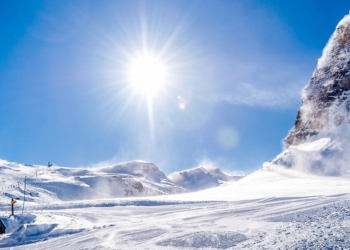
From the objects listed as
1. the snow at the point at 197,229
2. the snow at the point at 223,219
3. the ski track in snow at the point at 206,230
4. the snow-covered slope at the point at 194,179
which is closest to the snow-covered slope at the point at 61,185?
the snow at the point at 223,219

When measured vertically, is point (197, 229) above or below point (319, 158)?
below

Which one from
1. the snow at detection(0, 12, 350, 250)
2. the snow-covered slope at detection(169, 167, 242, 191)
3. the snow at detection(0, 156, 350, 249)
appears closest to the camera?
the snow at detection(0, 156, 350, 249)

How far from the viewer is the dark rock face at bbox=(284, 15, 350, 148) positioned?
5222 centimetres

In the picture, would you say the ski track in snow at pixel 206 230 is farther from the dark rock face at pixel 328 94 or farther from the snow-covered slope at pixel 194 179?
the snow-covered slope at pixel 194 179

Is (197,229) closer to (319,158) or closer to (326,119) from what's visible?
(319,158)

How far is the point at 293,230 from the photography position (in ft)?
38.9

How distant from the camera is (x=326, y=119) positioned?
5222cm

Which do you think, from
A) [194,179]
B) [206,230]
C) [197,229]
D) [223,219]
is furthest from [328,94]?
[194,179]

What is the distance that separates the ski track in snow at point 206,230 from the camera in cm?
1086

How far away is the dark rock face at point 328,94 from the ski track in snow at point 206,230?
35855 millimetres

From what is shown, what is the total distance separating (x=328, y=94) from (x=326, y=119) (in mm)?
5810

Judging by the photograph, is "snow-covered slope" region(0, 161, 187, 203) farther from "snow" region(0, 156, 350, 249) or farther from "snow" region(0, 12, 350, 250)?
"snow" region(0, 156, 350, 249)

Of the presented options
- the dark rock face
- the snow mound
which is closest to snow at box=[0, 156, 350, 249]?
the snow mound

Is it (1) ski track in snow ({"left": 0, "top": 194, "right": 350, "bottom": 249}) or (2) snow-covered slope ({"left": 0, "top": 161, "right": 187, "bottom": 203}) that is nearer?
(1) ski track in snow ({"left": 0, "top": 194, "right": 350, "bottom": 249})
